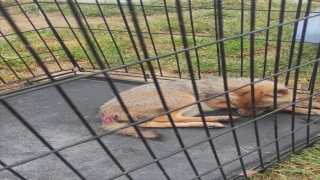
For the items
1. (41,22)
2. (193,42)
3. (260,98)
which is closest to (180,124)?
(260,98)

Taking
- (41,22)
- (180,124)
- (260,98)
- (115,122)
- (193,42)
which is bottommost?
(260,98)

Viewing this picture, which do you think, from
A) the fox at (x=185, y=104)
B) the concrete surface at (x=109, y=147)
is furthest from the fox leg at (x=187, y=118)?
the concrete surface at (x=109, y=147)

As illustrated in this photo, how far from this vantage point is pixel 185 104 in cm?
255

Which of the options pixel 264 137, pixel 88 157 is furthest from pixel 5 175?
pixel 264 137

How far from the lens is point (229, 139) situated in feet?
6.88

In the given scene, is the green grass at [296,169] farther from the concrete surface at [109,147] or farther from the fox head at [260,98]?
the fox head at [260,98]

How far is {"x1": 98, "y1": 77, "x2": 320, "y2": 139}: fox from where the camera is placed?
7.79ft

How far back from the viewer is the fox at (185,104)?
2.38 meters

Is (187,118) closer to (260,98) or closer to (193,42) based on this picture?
(260,98)

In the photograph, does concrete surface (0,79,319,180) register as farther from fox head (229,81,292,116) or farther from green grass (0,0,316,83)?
green grass (0,0,316,83)

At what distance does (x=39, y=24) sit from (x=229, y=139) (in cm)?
457

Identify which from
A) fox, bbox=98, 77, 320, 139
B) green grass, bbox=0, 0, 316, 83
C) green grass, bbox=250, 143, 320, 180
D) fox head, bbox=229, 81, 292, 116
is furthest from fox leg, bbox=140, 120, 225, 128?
green grass, bbox=0, 0, 316, 83

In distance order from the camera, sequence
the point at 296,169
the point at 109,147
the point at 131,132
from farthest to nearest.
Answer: the point at 131,132, the point at 109,147, the point at 296,169

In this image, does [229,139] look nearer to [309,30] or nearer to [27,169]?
[27,169]
